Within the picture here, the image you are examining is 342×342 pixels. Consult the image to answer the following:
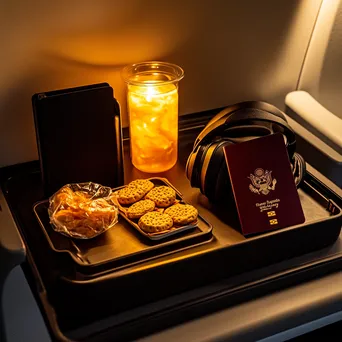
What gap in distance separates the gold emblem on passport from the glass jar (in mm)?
206

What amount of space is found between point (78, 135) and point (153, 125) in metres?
0.13

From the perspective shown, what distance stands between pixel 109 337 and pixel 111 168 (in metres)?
0.32

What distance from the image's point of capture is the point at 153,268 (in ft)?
2.48

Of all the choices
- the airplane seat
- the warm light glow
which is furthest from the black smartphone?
the airplane seat

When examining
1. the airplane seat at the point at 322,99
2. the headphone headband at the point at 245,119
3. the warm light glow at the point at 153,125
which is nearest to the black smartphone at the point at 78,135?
the warm light glow at the point at 153,125

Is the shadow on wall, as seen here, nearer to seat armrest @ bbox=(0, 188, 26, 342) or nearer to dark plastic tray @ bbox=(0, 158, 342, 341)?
dark plastic tray @ bbox=(0, 158, 342, 341)

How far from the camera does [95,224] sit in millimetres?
808

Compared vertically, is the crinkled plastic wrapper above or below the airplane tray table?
above

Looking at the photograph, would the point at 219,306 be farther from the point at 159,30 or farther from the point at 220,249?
the point at 159,30

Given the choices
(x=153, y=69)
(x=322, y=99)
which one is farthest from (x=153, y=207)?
(x=322, y=99)

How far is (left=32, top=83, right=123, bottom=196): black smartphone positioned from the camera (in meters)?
0.88

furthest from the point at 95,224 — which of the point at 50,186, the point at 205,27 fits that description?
the point at 205,27

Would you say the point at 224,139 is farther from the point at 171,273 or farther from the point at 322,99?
the point at 322,99

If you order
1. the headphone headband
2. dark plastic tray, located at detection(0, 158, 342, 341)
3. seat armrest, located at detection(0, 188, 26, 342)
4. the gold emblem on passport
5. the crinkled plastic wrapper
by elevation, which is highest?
the headphone headband
